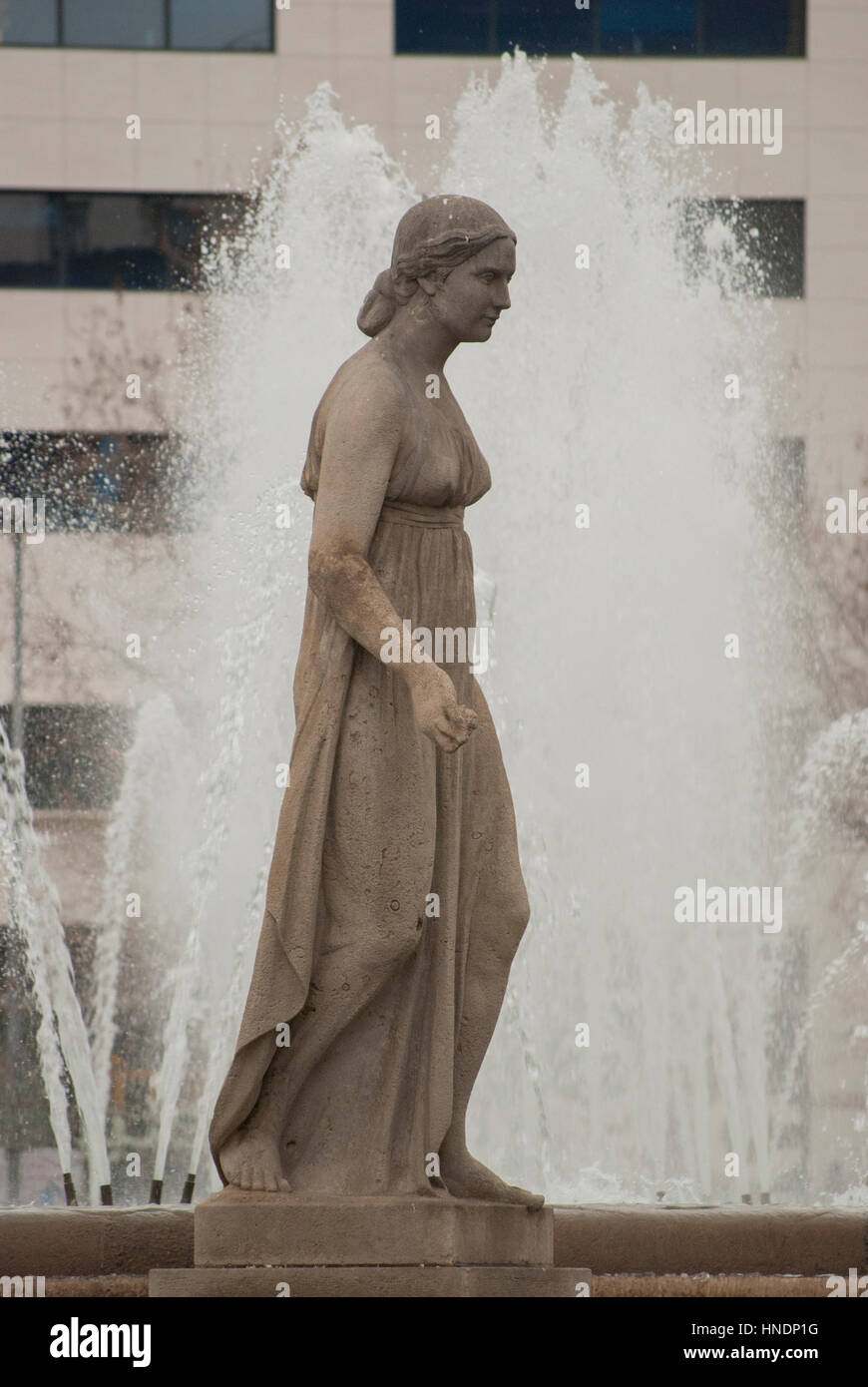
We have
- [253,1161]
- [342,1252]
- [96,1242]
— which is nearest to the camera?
[342,1252]

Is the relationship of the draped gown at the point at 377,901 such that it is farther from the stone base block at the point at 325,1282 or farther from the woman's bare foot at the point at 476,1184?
the stone base block at the point at 325,1282

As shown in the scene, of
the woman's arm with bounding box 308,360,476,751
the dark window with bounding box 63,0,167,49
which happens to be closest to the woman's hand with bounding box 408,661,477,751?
the woman's arm with bounding box 308,360,476,751

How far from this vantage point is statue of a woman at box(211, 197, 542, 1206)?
681cm

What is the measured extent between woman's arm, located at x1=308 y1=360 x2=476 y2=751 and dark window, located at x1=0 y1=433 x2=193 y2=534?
79.5ft

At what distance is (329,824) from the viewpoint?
6902 millimetres

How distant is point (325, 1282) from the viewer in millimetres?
6398

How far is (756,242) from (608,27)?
12.1ft

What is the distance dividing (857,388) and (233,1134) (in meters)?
29.8

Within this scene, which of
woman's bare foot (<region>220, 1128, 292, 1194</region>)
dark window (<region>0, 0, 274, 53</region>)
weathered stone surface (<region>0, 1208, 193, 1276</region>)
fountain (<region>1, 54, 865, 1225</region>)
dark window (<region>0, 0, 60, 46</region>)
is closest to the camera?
woman's bare foot (<region>220, 1128, 292, 1194</region>)

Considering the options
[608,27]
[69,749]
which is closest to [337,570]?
[69,749]

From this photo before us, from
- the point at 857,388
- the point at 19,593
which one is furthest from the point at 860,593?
the point at 19,593

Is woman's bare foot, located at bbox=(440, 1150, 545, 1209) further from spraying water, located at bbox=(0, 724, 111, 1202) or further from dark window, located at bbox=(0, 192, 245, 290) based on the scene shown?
dark window, located at bbox=(0, 192, 245, 290)

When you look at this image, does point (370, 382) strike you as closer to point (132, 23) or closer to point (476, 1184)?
point (476, 1184)
